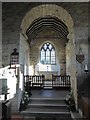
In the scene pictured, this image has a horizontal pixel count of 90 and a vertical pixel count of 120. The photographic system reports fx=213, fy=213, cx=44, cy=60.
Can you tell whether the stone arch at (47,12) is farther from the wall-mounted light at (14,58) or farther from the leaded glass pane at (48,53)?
the leaded glass pane at (48,53)

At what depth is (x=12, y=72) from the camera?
7203mm

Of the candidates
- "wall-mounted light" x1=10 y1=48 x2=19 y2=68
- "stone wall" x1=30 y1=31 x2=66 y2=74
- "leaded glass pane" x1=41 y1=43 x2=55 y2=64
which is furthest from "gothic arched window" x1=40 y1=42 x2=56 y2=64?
"wall-mounted light" x1=10 y1=48 x2=19 y2=68

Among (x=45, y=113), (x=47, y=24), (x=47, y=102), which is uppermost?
(x=47, y=24)

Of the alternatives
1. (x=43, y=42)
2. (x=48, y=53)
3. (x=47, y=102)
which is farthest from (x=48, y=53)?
(x=47, y=102)

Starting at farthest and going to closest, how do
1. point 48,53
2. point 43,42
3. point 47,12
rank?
1. point 48,53
2. point 43,42
3. point 47,12

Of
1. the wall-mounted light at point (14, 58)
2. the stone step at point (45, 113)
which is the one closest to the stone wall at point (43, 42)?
the wall-mounted light at point (14, 58)

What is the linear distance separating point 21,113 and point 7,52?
2187 millimetres

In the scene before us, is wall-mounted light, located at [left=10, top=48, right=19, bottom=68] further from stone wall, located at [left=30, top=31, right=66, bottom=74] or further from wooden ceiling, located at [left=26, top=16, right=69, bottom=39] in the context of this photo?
stone wall, located at [left=30, top=31, right=66, bottom=74]

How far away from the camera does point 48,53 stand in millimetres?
17281

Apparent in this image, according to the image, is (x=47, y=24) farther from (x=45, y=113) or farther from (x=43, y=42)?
(x=45, y=113)

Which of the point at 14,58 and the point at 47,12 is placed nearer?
the point at 14,58

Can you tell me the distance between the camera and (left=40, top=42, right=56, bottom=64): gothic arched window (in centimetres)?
1716

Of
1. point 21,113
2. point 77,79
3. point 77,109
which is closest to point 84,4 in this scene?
point 77,79

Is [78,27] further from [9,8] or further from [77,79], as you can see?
[9,8]
